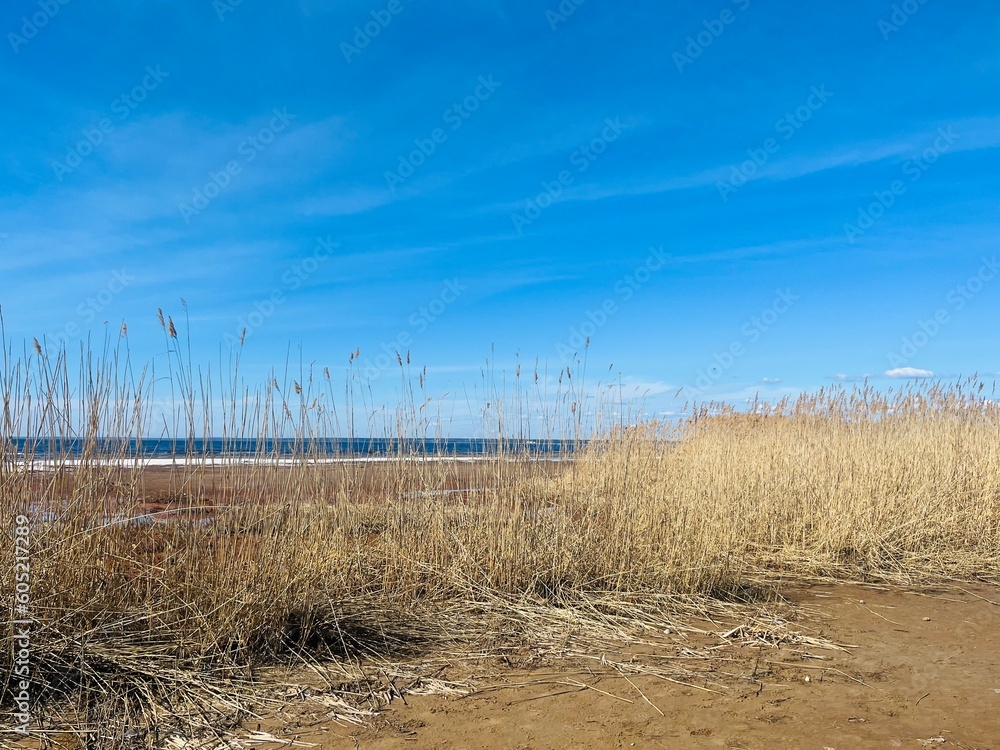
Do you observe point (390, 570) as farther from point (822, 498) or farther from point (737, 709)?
point (822, 498)

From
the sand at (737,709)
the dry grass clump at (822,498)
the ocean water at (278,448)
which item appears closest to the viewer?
the sand at (737,709)

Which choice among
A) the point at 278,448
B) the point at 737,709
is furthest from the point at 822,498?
the point at 278,448

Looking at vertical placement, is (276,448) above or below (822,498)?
above

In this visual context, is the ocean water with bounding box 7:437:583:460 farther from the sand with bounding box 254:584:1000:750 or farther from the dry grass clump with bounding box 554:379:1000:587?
the sand with bounding box 254:584:1000:750

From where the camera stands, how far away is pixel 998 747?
87.5 inches

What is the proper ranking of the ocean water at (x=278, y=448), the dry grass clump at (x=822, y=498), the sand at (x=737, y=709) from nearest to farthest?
the sand at (x=737, y=709)
the ocean water at (x=278, y=448)
the dry grass clump at (x=822, y=498)

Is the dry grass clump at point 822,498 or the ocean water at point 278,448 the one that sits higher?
the ocean water at point 278,448

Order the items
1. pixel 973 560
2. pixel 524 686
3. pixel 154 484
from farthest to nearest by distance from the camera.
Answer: pixel 154 484, pixel 973 560, pixel 524 686

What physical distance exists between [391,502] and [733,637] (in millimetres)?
2041

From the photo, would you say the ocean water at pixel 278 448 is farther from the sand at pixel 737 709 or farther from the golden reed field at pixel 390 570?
the sand at pixel 737 709

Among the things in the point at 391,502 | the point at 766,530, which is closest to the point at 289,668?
the point at 391,502

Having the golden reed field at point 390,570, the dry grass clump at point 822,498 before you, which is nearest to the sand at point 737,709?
the golden reed field at point 390,570

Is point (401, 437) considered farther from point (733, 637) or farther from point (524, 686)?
point (733, 637)

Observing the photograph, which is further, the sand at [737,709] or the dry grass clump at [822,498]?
the dry grass clump at [822,498]
